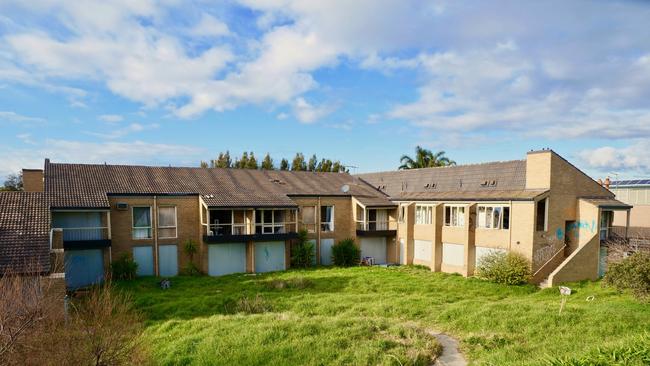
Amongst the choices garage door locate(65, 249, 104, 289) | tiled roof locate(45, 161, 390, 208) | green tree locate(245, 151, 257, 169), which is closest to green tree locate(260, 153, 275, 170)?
green tree locate(245, 151, 257, 169)

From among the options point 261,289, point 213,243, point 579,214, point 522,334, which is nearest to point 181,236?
point 213,243

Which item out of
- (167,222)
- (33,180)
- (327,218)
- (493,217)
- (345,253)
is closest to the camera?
(493,217)

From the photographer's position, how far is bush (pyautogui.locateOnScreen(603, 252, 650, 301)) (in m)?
16.5

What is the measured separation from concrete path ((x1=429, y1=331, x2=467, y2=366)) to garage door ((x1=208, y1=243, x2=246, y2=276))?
52.9 ft

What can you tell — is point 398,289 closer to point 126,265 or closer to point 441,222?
point 441,222

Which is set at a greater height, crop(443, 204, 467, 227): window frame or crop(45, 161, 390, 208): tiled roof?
crop(45, 161, 390, 208): tiled roof

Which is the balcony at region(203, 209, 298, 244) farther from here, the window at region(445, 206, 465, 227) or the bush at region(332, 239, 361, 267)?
the window at region(445, 206, 465, 227)

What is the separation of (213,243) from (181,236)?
2.24 m

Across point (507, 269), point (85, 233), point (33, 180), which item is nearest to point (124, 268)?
point (85, 233)

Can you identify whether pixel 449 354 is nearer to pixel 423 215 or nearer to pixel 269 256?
pixel 269 256

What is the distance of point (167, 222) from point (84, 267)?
16.8ft

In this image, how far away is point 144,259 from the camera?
2512 centimetres

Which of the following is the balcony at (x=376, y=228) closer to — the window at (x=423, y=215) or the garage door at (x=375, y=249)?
the garage door at (x=375, y=249)

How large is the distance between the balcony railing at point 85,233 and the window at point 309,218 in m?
13.0
